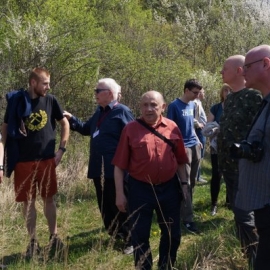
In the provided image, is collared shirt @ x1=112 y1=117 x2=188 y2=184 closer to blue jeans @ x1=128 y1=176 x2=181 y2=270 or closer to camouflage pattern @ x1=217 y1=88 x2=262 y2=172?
blue jeans @ x1=128 y1=176 x2=181 y2=270

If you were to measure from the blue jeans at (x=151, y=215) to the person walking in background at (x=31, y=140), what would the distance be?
102 cm

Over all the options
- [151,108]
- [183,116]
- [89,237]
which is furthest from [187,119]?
[151,108]

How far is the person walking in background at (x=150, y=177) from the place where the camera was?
428cm

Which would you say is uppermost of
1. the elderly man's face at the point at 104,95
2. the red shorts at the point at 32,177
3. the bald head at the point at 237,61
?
the bald head at the point at 237,61

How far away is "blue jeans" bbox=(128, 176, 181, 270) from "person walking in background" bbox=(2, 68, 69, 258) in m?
1.02

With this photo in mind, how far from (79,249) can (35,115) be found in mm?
1510

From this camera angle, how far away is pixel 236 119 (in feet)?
14.0

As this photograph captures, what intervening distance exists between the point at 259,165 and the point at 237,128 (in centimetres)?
129

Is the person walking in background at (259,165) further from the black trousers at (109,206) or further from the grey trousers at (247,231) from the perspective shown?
the black trousers at (109,206)

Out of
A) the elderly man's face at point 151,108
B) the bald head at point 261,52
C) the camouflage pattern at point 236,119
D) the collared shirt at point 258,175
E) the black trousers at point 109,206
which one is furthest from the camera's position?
the black trousers at point 109,206

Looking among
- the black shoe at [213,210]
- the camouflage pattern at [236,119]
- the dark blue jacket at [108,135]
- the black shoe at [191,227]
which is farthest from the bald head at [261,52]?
the black shoe at [213,210]

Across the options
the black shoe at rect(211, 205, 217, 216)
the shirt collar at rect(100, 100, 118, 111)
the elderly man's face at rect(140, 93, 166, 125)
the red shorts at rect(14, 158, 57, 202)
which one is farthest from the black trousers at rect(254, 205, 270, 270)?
the black shoe at rect(211, 205, 217, 216)

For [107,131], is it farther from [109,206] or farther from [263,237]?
[263,237]

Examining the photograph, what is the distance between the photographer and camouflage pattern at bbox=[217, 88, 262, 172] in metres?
A: 4.22
